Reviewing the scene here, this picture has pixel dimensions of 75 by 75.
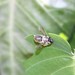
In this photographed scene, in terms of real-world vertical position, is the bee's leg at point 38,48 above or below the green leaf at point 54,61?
above

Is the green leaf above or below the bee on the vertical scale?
below

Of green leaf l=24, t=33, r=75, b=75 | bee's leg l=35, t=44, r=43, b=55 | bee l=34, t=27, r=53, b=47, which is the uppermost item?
bee l=34, t=27, r=53, b=47

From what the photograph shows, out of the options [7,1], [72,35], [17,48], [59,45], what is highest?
[7,1]

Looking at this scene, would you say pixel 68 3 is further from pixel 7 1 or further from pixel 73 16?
pixel 7 1

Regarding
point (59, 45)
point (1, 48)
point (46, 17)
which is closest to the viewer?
point (59, 45)

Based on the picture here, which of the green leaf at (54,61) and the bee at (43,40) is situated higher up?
the bee at (43,40)

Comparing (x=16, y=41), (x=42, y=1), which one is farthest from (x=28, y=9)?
(x=16, y=41)

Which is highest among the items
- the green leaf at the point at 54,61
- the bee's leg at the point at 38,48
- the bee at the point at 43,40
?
the bee at the point at 43,40

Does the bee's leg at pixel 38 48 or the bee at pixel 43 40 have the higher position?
the bee at pixel 43 40
